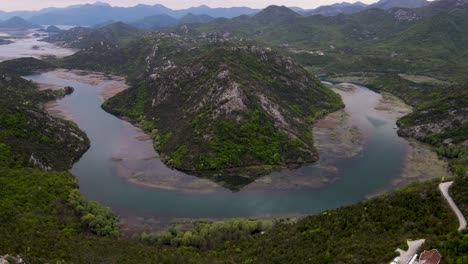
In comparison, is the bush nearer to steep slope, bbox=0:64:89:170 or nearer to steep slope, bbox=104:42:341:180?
steep slope, bbox=0:64:89:170

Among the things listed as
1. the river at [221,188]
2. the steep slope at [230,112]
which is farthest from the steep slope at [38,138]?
the steep slope at [230,112]

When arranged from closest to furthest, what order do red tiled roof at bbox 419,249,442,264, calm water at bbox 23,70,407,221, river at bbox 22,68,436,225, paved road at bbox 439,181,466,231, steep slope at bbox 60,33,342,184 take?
red tiled roof at bbox 419,249,442,264
paved road at bbox 439,181,466,231
calm water at bbox 23,70,407,221
river at bbox 22,68,436,225
steep slope at bbox 60,33,342,184

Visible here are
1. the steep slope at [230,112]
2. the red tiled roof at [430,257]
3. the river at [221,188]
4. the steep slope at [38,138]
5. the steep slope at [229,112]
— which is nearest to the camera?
the red tiled roof at [430,257]

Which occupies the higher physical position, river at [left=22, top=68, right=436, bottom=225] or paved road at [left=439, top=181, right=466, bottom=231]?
paved road at [left=439, top=181, right=466, bottom=231]

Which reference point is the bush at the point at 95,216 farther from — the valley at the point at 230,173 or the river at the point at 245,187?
the river at the point at 245,187

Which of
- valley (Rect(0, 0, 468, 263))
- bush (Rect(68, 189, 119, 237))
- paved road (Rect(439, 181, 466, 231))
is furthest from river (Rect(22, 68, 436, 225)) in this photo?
paved road (Rect(439, 181, 466, 231))

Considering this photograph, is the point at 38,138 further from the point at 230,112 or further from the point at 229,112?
the point at 230,112

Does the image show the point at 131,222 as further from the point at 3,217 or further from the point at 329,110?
the point at 329,110
